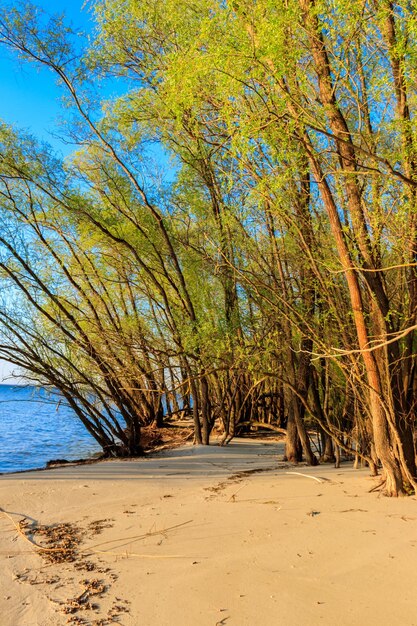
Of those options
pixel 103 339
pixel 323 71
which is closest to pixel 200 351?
pixel 103 339

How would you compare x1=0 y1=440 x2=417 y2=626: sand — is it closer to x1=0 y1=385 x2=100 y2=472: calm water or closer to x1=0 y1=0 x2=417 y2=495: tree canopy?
x1=0 y1=0 x2=417 y2=495: tree canopy

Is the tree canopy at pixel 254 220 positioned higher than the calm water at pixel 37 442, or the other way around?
the tree canopy at pixel 254 220

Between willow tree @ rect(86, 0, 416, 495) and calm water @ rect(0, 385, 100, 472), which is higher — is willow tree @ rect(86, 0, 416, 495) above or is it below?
above

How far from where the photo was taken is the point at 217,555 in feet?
8.95

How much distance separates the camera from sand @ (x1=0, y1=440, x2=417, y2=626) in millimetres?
2113

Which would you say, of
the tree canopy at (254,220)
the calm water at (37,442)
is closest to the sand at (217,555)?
the tree canopy at (254,220)

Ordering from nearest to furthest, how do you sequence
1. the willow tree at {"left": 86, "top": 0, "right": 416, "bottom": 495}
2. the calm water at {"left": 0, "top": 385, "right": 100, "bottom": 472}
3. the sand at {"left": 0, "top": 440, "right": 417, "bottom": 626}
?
the sand at {"left": 0, "top": 440, "right": 417, "bottom": 626} → the willow tree at {"left": 86, "top": 0, "right": 416, "bottom": 495} → the calm water at {"left": 0, "top": 385, "right": 100, "bottom": 472}

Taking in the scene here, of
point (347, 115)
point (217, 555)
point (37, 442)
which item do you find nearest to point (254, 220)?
point (347, 115)

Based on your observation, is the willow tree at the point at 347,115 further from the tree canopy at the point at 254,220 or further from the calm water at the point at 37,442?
the calm water at the point at 37,442

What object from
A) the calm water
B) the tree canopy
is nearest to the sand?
the tree canopy

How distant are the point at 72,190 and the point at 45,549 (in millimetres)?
5011

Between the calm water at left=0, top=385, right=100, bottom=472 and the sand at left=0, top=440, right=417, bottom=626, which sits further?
the calm water at left=0, top=385, right=100, bottom=472

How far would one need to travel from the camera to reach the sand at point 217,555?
6.93ft

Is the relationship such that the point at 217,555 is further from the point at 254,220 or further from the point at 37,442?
the point at 37,442
